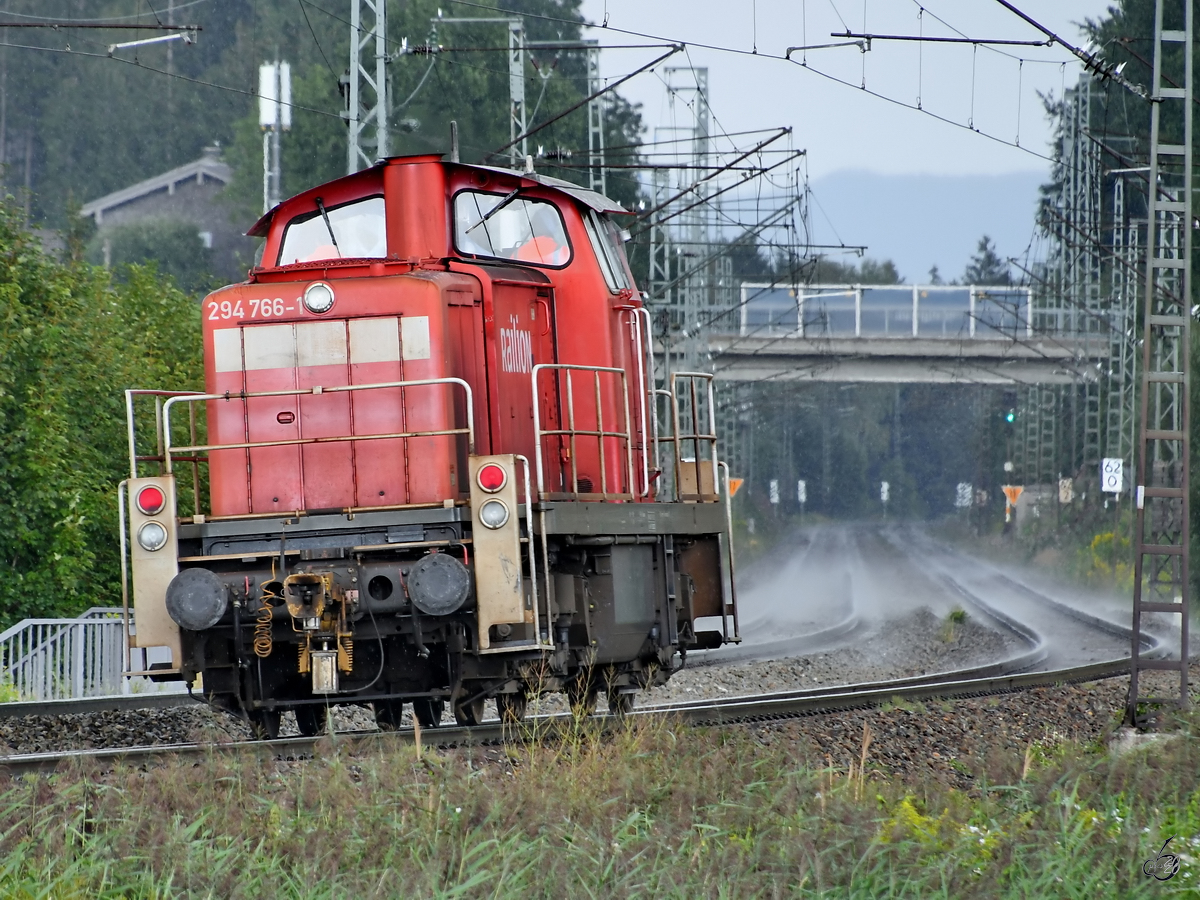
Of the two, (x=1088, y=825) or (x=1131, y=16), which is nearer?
(x=1088, y=825)

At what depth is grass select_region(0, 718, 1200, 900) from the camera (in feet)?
18.0

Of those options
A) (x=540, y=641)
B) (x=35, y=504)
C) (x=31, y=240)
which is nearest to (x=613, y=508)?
(x=540, y=641)

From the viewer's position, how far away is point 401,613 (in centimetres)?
824

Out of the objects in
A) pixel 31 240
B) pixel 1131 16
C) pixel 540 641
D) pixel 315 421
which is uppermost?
pixel 1131 16

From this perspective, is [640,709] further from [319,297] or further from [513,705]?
[319,297]

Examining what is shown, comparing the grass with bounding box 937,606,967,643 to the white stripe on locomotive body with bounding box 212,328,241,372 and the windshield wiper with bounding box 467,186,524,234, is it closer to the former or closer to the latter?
the windshield wiper with bounding box 467,186,524,234

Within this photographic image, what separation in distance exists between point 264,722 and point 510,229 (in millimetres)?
3396

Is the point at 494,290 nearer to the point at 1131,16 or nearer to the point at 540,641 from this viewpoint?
the point at 540,641

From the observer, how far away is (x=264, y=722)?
903cm

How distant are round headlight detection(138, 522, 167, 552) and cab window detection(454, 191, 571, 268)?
247 centimetres

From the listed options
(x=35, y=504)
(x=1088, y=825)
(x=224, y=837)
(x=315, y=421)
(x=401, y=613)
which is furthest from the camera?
(x=35, y=504)

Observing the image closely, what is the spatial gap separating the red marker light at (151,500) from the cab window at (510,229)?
→ 2335mm

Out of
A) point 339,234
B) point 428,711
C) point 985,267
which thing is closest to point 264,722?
point 428,711

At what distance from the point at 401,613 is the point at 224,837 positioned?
102 inches
